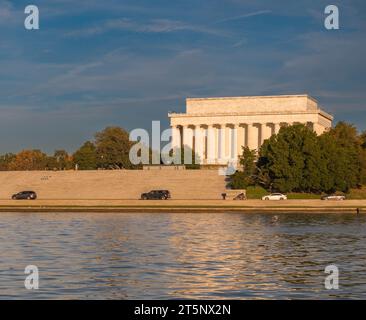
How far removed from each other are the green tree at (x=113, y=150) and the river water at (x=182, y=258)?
78900 millimetres

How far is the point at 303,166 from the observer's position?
269ft

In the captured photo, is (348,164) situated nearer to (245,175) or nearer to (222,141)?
(245,175)

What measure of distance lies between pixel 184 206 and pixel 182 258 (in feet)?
118

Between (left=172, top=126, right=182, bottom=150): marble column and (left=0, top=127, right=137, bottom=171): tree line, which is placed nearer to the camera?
(left=0, top=127, right=137, bottom=171): tree line

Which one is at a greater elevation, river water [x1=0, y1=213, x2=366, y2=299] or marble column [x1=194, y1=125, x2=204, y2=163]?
marble column [x1=194, y1=125, x2=204, y2=163]

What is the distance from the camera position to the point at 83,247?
1283 inches

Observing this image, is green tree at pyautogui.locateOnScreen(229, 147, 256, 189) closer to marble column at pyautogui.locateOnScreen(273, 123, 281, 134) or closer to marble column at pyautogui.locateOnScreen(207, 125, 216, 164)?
marble column at pyautogui.locateOnScreen(273, 123, 281, 134)

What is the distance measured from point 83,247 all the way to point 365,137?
3280 inches

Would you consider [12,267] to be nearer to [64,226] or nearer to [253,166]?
[64,226]

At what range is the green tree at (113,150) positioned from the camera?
129m

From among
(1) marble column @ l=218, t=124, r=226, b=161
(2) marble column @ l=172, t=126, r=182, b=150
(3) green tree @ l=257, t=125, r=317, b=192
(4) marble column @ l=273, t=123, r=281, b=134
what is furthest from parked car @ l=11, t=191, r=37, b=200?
(2) marble column @ l=172, t=126, r=182, b=150

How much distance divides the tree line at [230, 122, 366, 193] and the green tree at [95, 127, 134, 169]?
4340cm

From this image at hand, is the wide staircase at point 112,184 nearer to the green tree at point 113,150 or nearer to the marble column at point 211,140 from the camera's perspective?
the green tree at point 113,150

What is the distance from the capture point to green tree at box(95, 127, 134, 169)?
129 meters
